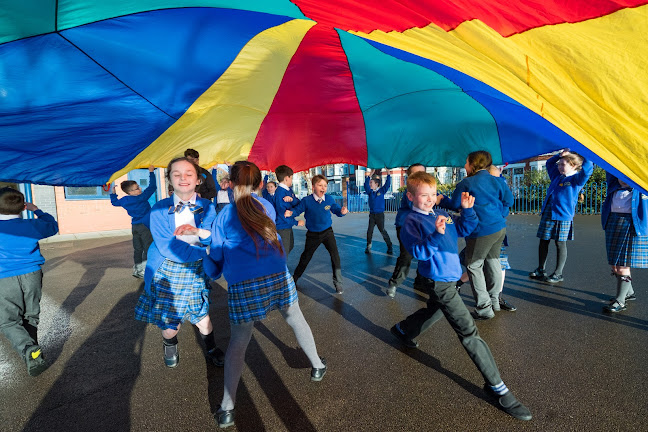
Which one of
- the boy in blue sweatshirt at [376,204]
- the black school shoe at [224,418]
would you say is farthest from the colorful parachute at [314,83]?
the boy in blue sweatshirt at [376,204]

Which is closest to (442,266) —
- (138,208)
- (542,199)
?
(138,208)

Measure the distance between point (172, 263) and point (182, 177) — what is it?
69 centimetres

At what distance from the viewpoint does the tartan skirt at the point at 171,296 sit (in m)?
2.53

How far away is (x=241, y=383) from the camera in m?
2.65

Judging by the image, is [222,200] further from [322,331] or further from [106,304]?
[322,331]

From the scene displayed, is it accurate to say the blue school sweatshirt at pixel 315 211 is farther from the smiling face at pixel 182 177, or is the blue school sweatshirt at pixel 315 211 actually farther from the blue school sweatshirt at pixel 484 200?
the smiling face at pixel 182 177

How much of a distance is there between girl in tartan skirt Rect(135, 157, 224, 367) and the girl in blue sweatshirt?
256 centimetres

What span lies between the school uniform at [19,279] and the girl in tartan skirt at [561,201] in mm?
6376

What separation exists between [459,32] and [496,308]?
3429 mm

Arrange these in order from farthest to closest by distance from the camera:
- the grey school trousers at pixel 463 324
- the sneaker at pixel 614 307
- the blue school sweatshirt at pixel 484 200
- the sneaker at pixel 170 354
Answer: the sneaker at pixel 614 307 → the blue school sweatshirt at pixel 484 200 → the sneaker at pixel 170 354 → the grey school trousers at pixel 463 324

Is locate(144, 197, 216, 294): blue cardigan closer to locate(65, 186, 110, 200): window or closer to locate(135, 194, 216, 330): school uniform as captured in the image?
locate(135, 194, 216, 330): school uniform

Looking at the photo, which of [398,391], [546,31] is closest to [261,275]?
[398,391]

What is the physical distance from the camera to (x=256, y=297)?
2170 millimetres

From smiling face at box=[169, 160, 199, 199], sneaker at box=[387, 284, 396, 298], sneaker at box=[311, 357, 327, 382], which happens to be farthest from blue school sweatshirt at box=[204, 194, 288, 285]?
sneaker at box=[387, 284, 396, 298]
